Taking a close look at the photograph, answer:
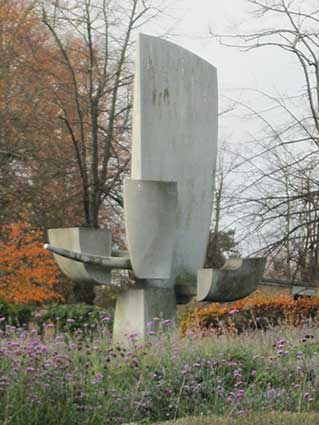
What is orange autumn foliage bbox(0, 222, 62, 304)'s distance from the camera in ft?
59.4

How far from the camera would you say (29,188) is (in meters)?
21.9

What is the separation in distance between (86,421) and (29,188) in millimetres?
16108

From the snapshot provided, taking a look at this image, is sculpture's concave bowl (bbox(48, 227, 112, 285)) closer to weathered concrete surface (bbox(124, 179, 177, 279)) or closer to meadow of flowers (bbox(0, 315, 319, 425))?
weathered concrete surface (bbox(124, 179, 177, 279))

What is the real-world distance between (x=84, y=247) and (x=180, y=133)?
197 centimetres

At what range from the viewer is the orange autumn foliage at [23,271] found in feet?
59.4

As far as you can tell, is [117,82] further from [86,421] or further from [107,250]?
[86,421]

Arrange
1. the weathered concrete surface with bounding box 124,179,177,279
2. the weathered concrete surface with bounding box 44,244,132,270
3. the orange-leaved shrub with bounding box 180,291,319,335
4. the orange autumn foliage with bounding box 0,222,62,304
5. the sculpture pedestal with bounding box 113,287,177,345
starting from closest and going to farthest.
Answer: the weathered concrete surface with bounding box 44,244,132,270 < the weathered concrete surface with bounding box 124,179,177,279 < the sculpture pedestal with bounding box 113,287,177,345 < the orange-leaved shrub with bounding box 180,291,319,335 < the orange autumn foliage with bounding box 0,222,62,304

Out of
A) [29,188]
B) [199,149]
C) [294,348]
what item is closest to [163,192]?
[199,149]

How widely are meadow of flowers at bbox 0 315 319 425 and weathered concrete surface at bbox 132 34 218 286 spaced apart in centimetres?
308

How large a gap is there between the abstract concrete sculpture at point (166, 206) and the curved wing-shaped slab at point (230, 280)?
12 millimetres

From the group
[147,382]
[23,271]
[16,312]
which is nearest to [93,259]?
[147,382]

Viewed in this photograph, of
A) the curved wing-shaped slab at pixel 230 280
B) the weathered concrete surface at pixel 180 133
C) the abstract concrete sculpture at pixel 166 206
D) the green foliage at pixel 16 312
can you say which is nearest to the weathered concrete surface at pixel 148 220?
the abstract concrete sculpture at pixel 166 206

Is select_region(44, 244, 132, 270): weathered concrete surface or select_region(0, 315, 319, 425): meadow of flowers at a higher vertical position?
select_region(44, 244, 132, 270): weathered concrete surface

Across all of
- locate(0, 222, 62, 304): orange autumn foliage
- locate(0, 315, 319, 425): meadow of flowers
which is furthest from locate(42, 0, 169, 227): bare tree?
locate(0, 315, 319, 425): meadow of flowers
